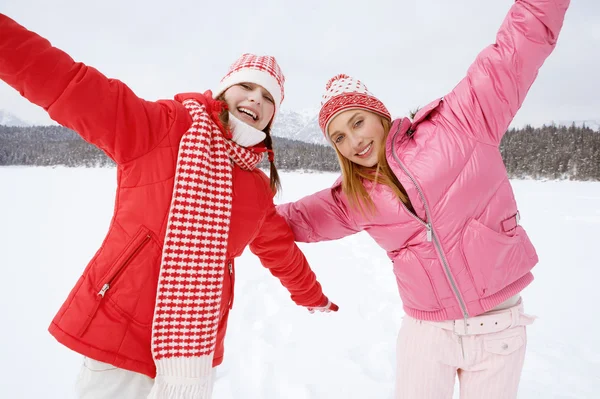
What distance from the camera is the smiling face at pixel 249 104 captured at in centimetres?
166

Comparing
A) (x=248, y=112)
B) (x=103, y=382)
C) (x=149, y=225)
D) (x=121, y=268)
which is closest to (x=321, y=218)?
(x=248, y=112)

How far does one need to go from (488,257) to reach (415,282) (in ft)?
1.12

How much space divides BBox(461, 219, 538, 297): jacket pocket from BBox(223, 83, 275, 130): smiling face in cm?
113

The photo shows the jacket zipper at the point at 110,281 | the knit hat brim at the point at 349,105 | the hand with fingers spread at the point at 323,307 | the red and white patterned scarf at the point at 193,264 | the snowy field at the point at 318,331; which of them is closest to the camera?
the jacket zipper at the point at 110,281

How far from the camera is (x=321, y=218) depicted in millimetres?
1995

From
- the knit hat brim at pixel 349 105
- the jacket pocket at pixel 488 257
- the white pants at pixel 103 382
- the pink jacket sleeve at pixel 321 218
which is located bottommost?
the white pants at pixel 103 382

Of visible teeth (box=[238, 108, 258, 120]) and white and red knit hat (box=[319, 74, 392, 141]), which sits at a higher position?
white and red knit hat (box=[319, 74, 392, 141])

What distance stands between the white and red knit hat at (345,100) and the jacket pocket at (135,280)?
1123 millimetres

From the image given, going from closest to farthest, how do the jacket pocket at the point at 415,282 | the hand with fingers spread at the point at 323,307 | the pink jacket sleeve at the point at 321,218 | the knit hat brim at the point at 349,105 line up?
the jacket pocket at the point at 415,282 < the knit hat brim at the point at 349,105 < the pink jacket sleeve at the point at 321,218 < the hand with fingers spread at the point at 323,307

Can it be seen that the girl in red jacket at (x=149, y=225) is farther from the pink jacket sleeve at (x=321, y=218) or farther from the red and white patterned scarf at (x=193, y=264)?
the pink jacket sleeve at (x=321, y=218)

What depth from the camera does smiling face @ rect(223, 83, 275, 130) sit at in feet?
5.44

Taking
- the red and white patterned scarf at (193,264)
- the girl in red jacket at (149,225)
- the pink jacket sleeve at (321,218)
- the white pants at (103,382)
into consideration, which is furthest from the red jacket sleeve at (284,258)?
the white pants at (103,382)

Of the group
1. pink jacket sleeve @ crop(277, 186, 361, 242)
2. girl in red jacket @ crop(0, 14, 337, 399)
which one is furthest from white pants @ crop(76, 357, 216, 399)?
pink jacket sleeve @ crop(277, 186, 361, 242)

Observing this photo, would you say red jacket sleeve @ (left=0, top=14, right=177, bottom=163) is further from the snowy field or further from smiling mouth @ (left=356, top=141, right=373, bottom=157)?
the snowy field
